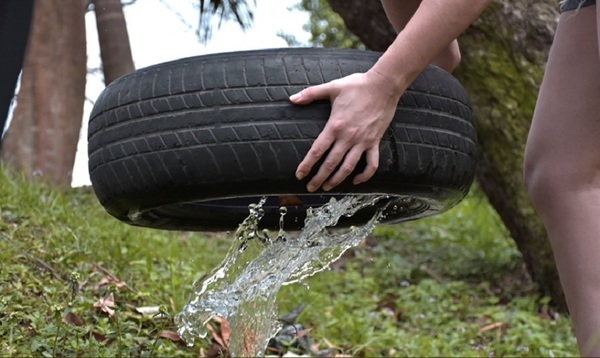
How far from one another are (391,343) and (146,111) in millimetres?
2315

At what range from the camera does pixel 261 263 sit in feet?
10.2

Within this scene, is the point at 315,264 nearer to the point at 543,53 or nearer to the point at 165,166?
the point at 165,166

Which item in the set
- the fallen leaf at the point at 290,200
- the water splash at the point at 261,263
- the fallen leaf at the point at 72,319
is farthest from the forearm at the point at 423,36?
the fallen leaf at the point at 72,319

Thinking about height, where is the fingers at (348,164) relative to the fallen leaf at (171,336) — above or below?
above

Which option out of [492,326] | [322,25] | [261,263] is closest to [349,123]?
[261,263]

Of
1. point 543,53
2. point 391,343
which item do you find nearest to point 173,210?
point 391,343

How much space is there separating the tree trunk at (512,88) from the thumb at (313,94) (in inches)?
124

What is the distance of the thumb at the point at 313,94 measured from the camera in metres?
2.45

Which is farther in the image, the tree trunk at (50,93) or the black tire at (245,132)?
the tree trunk at (50,93)

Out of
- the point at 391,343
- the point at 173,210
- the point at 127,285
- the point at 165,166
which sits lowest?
the point at 391,343

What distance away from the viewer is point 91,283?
3947 mm

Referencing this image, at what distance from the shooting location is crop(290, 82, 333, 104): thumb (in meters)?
2.45

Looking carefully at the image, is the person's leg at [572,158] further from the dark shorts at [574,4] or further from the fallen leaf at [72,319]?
the fallen leaf at [72,319]

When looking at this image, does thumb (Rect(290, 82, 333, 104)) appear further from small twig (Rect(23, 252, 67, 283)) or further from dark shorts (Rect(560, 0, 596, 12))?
small twig (Rect(23, 252, 67, 283))
